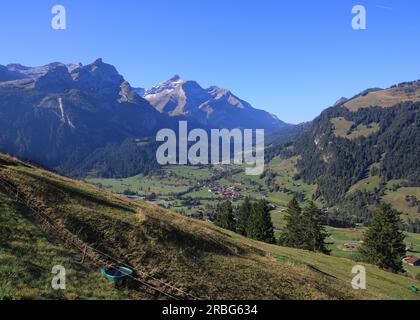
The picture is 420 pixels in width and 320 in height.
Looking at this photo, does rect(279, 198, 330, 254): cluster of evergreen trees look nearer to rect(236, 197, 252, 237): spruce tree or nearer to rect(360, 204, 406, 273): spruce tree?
rect(236, 197, 252, 237): spruce tree

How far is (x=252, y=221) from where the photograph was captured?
10762cm

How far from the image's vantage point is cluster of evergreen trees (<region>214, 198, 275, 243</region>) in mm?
103812

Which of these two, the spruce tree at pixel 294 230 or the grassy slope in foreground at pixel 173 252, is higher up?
the grassy slope in foreground at pixel 173 252

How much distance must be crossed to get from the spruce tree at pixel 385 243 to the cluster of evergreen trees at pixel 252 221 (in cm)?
2482

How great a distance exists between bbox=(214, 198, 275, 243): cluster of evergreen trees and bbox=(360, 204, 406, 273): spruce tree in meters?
24.8

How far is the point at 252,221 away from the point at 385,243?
33408mm

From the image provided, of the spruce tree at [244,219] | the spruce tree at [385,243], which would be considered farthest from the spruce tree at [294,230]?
the spruce tree at [385,243]

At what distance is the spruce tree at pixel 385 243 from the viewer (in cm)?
8769

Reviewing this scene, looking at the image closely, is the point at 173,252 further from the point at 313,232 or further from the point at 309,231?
the point at 309,231

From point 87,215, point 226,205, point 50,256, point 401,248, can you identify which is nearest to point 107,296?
point 50,256

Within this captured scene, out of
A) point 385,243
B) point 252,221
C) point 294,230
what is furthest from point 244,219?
point 385,243

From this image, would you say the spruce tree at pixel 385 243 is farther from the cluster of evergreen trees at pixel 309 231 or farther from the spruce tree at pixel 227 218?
the spruce tree at pixel 227 218

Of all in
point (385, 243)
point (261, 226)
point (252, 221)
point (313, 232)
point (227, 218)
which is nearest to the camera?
point (385, 243)
